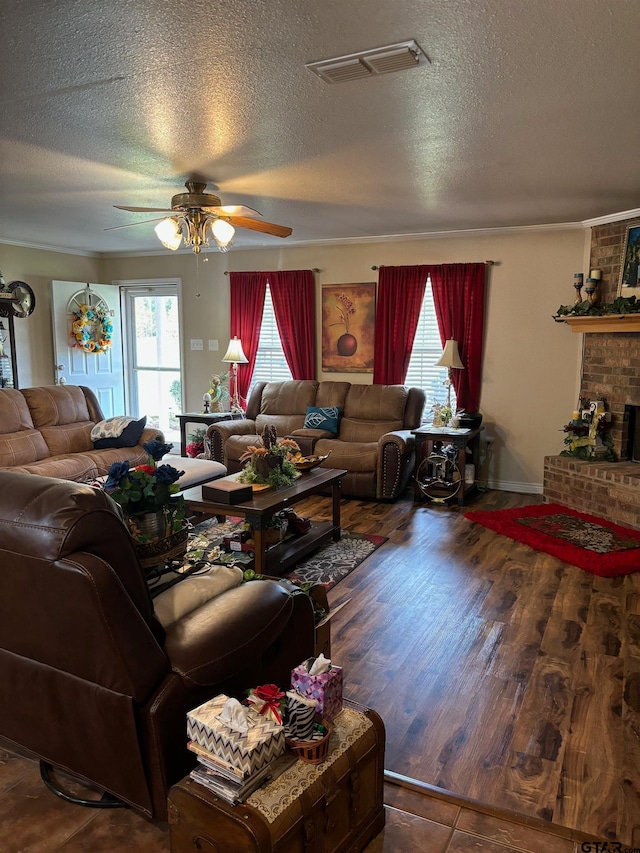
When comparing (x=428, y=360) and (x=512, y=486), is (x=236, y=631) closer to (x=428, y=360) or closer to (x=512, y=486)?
(x=512, y=486)

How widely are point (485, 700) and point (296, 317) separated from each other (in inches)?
194

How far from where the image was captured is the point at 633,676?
2664 mm

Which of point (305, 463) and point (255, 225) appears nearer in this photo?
point (255, 225)

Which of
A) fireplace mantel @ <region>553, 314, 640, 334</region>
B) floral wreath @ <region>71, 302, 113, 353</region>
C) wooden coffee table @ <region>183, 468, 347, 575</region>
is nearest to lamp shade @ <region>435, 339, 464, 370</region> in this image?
fireplace mantel @ <region>553, 314, 640, 334</region>

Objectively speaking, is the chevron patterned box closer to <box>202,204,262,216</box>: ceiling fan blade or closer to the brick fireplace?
<box>202,204,262,216</box>: ceiling fan blade

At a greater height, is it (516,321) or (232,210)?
Result: (232,210)

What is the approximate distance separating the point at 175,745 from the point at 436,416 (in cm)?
442

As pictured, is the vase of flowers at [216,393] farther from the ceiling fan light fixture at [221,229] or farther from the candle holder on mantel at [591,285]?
the candle holder on mantel at [591,285]

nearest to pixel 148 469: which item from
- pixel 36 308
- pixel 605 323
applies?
pixel 605 323

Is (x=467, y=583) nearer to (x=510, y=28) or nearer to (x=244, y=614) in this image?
(x=244, y=614)

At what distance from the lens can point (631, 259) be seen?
4871 mm

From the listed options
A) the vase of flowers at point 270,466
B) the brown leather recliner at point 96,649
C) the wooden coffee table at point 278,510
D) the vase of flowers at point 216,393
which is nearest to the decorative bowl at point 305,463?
the wooden coffee table at point 278,510

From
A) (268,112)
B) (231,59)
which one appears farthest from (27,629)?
(268,112)

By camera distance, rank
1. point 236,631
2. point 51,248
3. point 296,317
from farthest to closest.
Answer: point 51,248
point 296,317
point 236,631
